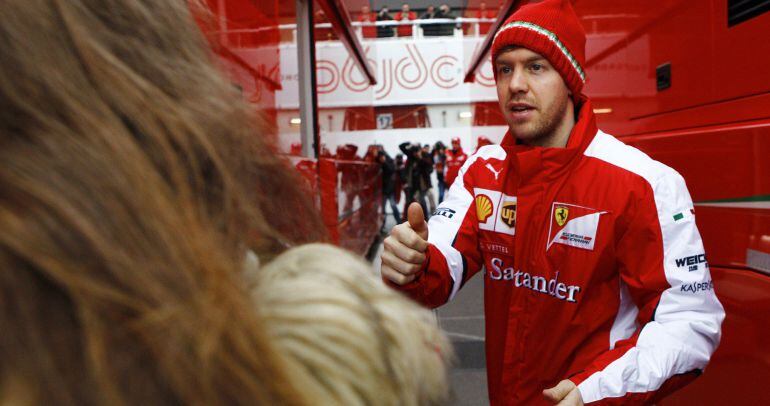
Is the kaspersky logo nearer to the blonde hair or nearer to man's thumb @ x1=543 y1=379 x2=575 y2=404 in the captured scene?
man's thumb @ x1=543 y1=379 x2=575 y2=404

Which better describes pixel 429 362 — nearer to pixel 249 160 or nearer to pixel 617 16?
pixel 249 160

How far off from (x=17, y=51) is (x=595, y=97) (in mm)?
2671

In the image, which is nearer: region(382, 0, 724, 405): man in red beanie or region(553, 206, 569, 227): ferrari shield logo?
region(382, 0, 724, 405): man in red beanie

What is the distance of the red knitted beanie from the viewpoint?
4.99ft

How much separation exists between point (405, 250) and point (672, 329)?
21.4 inches

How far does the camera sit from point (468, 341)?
3893mm

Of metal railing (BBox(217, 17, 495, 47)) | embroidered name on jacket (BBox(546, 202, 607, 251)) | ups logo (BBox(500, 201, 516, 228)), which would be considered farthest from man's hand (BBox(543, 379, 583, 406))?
metal railing (BBox(217, 17, 495, 47))

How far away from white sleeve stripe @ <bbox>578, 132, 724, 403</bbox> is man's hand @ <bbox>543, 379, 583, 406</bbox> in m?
0.02

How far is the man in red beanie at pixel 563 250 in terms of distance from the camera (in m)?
1.21

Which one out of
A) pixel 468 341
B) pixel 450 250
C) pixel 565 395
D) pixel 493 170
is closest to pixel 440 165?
pixel 468 341

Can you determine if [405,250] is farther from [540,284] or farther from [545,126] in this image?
[545,126]

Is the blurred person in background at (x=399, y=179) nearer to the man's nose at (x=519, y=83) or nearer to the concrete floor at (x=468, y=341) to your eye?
the concrete floor at (x=468, y=341)

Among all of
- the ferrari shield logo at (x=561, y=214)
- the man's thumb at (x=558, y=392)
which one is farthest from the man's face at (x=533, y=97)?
the man's thumb at (x=558, y=392)

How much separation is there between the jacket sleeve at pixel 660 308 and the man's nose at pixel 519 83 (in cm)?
40
